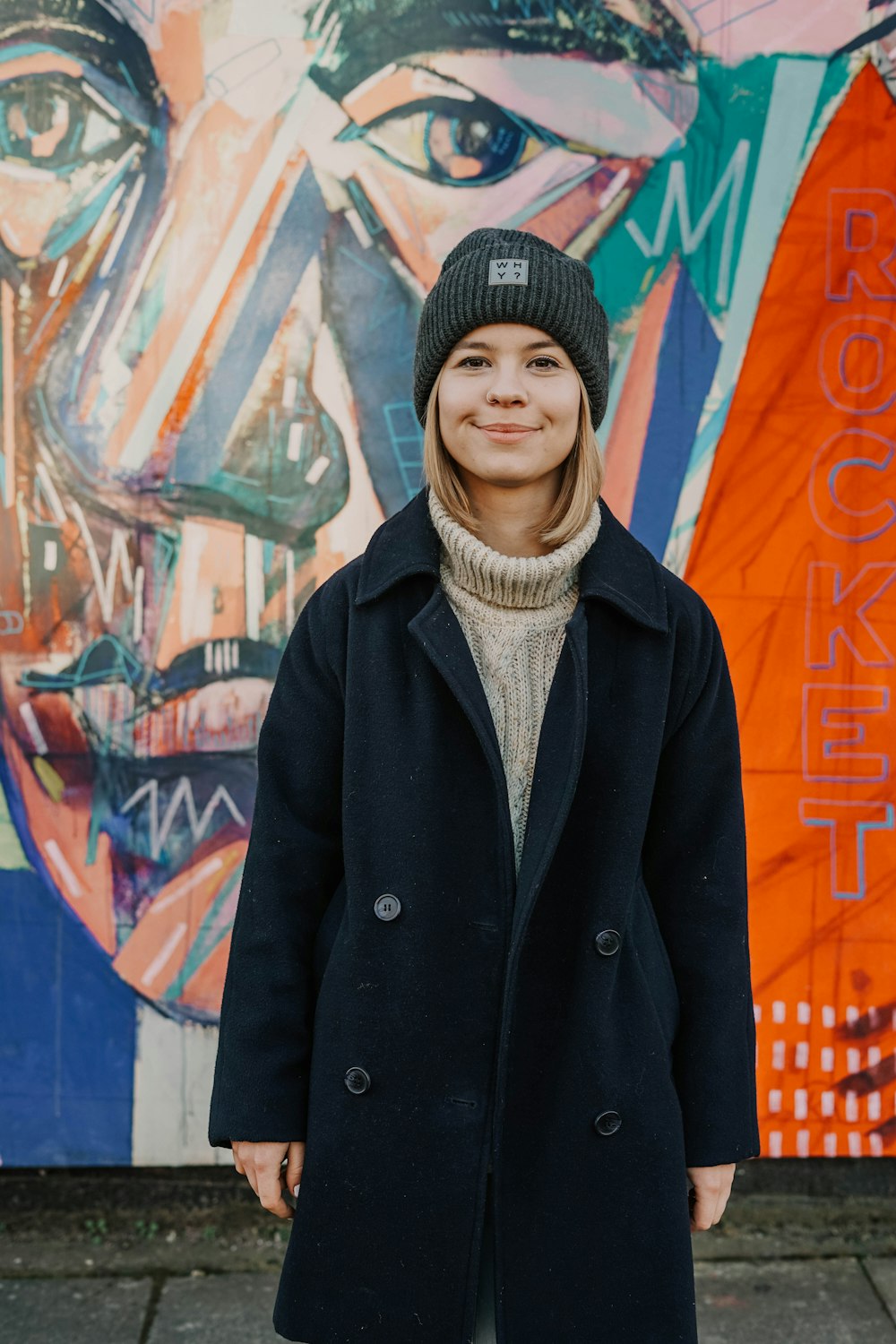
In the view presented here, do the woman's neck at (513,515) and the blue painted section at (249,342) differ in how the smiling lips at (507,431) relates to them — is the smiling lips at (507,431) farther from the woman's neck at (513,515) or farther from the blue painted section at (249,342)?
the blue painted section at (249,342)

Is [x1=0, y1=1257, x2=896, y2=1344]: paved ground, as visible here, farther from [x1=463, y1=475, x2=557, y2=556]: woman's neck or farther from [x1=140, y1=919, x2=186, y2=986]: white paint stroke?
[x1=463, y1=475, x2=557, y2=556]: woman's neck

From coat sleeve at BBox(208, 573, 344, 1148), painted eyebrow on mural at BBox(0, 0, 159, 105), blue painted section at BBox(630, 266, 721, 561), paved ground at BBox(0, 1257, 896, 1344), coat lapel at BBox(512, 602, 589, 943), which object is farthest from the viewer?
blue painted section at BBox(630, 266, 721, 561)

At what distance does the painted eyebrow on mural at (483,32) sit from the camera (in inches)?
118

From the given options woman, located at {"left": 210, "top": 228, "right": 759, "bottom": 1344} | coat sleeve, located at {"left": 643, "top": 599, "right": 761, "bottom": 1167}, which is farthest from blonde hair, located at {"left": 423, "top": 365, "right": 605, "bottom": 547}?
coat sleeve, located at {"left": 643, "top": 599, "right": 761, "bottom": 1167}

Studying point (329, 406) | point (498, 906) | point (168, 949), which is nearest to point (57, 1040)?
point (168, 949)

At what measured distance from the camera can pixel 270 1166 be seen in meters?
1.80

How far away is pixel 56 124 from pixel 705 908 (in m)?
2.46

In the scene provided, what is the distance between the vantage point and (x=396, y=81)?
3.01m

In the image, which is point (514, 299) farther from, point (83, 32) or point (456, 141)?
point (83, 32)

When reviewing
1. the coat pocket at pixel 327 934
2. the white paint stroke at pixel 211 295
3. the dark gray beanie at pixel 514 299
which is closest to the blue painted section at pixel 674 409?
the white paint stroke at pixel 211 295

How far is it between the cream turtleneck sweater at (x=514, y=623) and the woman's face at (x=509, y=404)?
110mm

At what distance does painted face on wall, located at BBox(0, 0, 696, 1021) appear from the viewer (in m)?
3.00

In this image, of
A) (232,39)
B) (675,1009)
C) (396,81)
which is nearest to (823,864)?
(675,1009)

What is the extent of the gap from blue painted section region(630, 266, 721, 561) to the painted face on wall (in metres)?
0.29
